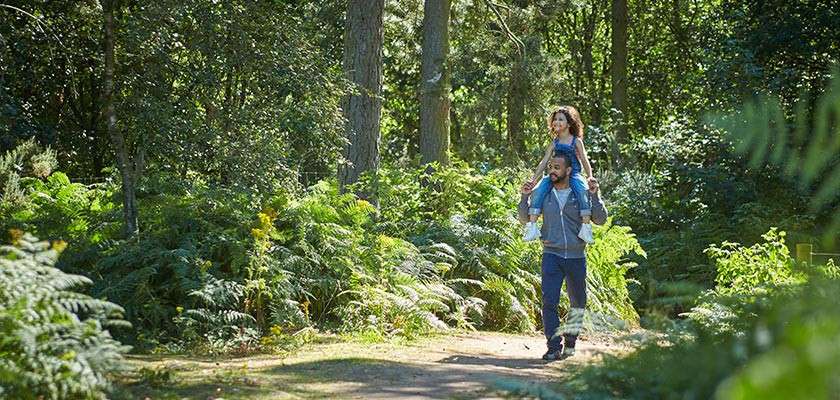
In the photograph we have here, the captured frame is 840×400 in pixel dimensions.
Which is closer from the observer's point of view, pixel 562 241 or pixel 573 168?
pixel 562 241

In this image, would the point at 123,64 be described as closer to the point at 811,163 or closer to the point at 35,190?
the point at 35,190

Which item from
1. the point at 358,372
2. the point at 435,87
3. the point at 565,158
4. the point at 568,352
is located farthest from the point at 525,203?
the point at 435,87

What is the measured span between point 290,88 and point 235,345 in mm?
2964

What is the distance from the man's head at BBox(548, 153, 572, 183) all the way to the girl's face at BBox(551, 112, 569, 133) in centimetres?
34

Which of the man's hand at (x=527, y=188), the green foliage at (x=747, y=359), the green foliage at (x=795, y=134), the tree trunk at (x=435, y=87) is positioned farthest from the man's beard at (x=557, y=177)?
the tree trunk at (x=435, y=87)

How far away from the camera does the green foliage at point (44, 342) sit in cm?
486

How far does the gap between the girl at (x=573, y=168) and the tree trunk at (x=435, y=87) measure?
335 inches

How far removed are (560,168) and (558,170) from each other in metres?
0.02

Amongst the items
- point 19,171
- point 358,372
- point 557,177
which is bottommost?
point 358,372

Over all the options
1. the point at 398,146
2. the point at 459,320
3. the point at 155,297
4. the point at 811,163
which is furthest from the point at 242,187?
the point at 398,146

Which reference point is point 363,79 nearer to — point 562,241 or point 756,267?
point 756,267

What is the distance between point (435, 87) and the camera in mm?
18188

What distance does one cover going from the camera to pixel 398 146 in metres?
33.6

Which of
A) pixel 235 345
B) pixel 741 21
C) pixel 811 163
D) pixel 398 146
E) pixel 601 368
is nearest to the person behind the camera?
pixel 811 163
